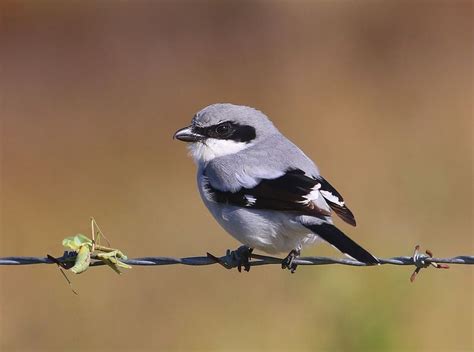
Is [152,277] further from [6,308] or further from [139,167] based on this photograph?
[139,167]

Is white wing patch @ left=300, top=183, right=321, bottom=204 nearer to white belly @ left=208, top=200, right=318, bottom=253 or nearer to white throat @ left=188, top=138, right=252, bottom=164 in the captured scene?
white belly @ left=208, top=200, right=318, bottom=253

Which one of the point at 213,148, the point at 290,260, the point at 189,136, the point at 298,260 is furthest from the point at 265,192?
the point at 189,136

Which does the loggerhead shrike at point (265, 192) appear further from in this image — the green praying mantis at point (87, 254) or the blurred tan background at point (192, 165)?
the blurred tan background at point (192, 165)

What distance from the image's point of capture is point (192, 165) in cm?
927

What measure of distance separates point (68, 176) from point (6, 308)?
106 inches

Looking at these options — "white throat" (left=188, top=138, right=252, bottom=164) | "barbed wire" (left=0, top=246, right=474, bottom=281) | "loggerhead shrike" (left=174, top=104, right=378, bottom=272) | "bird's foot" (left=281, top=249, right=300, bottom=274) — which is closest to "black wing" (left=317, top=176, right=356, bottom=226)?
"loggerhead shrike" (left=174, top=104, right=378, bottom=272)

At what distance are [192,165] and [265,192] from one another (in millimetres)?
4900

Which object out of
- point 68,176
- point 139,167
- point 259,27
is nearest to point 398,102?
point 259,27

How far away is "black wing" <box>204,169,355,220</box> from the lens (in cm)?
426

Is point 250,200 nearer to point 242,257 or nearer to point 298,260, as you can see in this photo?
point 242,257

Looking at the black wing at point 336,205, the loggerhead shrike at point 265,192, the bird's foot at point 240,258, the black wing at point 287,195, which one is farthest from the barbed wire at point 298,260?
the bird's foot at point 240,258

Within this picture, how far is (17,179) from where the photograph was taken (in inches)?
361

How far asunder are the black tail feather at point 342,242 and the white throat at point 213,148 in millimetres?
925

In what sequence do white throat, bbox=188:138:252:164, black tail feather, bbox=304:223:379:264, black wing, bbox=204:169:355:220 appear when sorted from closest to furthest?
black tail feather, bbox=304:223:379:264 < black wing, bbox=204:169:355:220 < white throat, bbox=188:138:252:164
